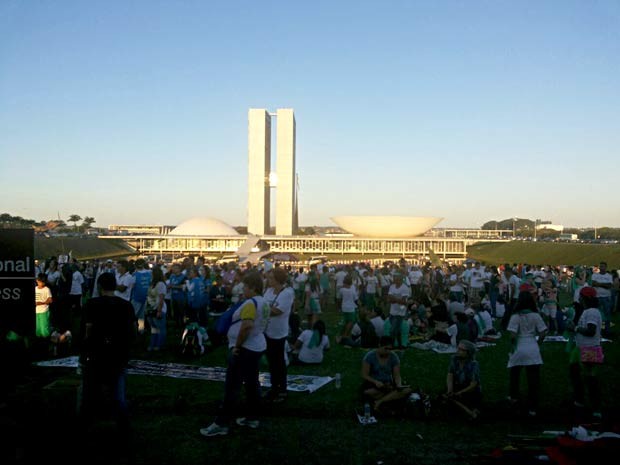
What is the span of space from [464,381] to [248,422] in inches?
88.2

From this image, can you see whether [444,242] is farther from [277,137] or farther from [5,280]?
[5,280]

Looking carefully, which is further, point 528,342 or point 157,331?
point 157,331

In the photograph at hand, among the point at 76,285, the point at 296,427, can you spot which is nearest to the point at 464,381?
the point at 296,427

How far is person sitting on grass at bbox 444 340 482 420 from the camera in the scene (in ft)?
17.9

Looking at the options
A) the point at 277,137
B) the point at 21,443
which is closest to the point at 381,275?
the point at 21,443

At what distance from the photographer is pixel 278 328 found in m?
5.61

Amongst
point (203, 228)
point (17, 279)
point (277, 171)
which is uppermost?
point (277, 171)

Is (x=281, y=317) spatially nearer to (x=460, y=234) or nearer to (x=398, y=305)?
(x=398, y=305)

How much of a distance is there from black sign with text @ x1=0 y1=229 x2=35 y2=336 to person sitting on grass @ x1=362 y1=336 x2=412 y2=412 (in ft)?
10.5

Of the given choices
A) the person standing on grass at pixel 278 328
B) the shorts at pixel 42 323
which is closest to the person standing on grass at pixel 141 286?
the shorts at pixel 42 323

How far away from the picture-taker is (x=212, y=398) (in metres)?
5.88

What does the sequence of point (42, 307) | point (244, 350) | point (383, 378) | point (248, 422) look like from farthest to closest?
1. point (42, 307)
2. point (383, 378)
3. point (248, 422)
4. point (244, 350)

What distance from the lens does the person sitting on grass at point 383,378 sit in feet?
17.9

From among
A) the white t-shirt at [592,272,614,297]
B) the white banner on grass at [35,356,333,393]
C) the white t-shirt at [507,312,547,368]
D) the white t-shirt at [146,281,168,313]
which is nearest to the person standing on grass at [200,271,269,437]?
the white banner on grass at [35,356,333,393]
